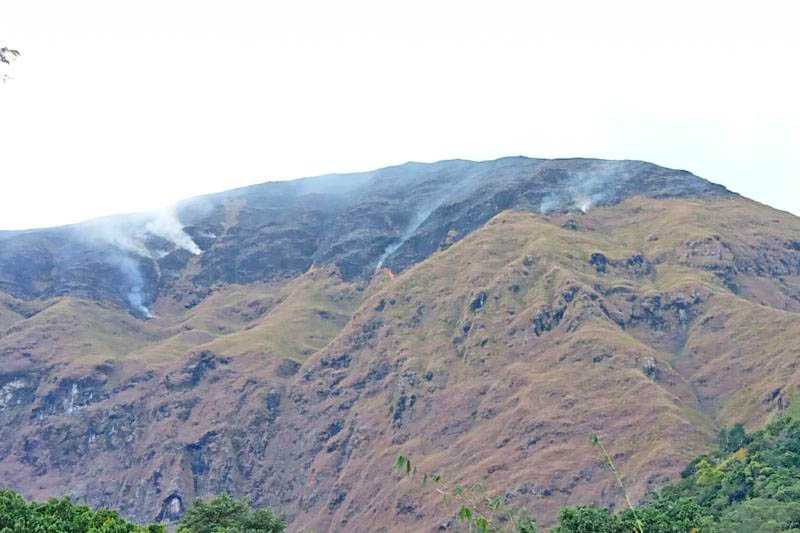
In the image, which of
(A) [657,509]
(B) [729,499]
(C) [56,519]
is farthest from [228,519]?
(B) [729,499]

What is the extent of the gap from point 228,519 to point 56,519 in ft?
122

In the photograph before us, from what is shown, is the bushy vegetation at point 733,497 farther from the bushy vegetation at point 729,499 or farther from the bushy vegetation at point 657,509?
the bushy vegetation at point 657,509

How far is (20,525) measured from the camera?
7469 cm

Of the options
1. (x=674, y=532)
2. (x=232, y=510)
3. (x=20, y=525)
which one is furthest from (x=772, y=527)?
(x=20, y=525)

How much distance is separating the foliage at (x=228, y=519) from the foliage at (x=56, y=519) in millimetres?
23313

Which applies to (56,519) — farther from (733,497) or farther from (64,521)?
(733,497)

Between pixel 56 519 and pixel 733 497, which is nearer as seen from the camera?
pixel 56 519

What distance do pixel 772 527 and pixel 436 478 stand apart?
302 feet

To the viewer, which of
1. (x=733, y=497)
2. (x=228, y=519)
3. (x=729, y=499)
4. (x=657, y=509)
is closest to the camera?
(x=228, y=519)

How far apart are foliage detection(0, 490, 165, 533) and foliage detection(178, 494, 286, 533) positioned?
76.5 ft

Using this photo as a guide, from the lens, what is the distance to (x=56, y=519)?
→ 256ft

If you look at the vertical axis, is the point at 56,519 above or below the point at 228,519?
above

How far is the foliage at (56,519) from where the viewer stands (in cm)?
7544

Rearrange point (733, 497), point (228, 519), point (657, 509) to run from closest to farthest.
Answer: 1. point (228, 519)
2. point (657, 509)
3. point (733, 497)
